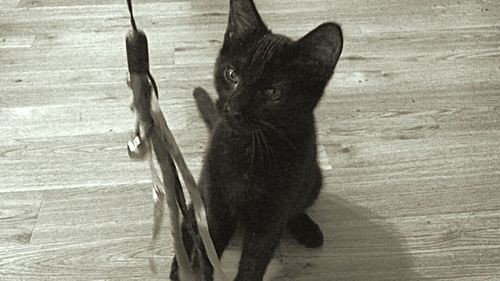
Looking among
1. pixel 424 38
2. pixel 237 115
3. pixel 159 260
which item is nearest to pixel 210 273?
pixel 159 260

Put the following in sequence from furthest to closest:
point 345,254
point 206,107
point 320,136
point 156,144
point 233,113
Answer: point 320,136
point 206,107
point 345,254
point 233,113
point 156,144

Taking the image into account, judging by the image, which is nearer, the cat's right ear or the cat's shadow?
the cat's right ear

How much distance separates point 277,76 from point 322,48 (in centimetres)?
9

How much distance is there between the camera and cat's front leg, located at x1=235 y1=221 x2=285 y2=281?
1.03 m

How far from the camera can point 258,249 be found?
104 cm

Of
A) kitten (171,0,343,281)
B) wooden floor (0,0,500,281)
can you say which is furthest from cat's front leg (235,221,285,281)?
wooden floor (0,0,500,281)

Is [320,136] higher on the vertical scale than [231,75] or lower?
lower

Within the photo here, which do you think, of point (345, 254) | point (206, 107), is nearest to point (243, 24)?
point (206, 107)

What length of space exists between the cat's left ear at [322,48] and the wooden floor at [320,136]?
44 cm

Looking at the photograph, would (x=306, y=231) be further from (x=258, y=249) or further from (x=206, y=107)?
(x=206, y=107)

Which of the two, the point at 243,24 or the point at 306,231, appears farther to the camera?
the point at 306,231

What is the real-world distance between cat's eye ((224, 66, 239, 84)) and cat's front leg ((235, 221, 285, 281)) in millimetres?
277

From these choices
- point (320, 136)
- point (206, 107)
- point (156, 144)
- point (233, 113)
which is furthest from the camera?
point (320, 136)

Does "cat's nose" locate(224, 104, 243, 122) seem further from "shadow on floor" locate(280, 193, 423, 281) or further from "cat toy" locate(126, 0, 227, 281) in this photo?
"shadow on floor" locate(280, 193, 423, 281)
